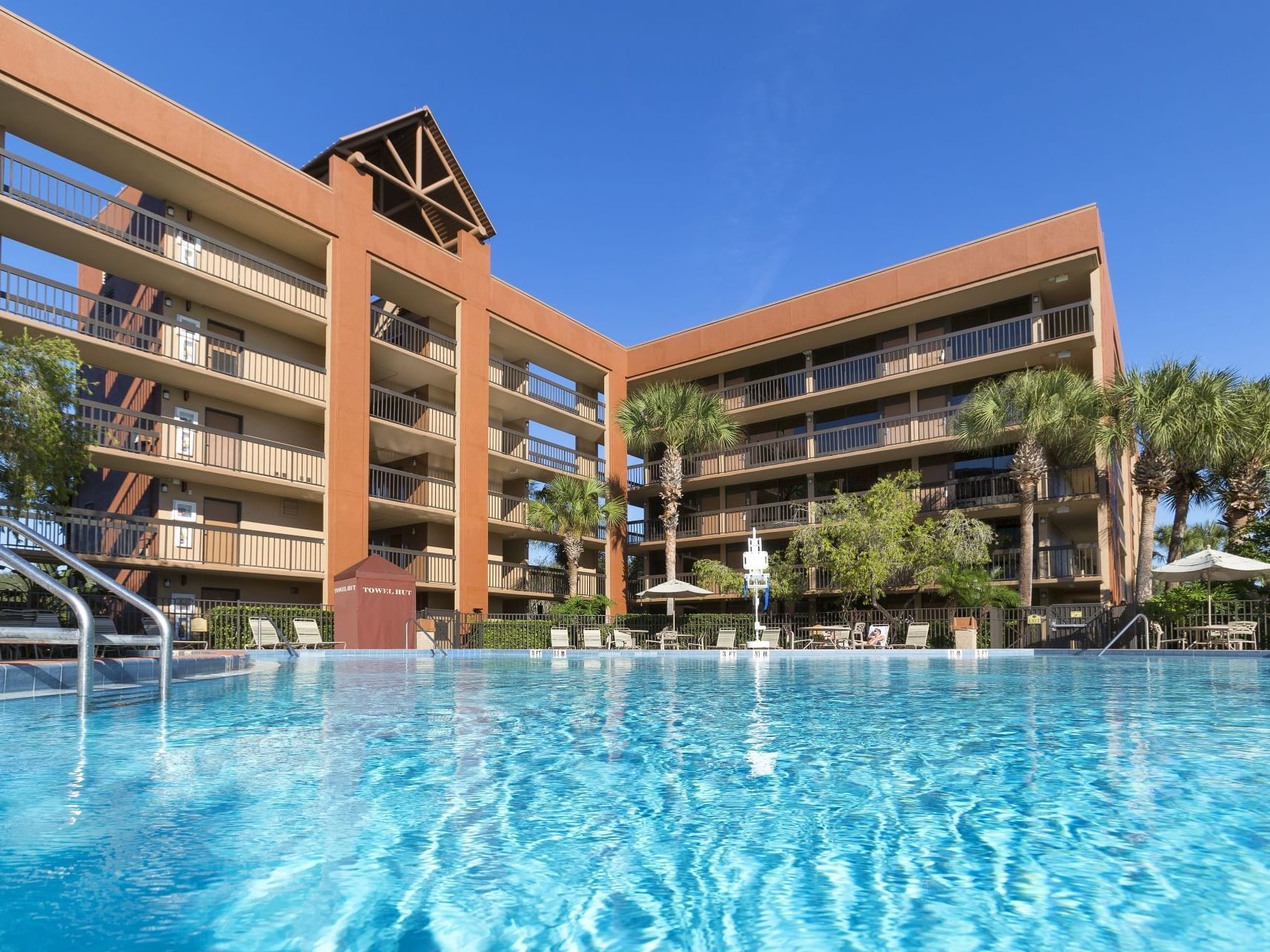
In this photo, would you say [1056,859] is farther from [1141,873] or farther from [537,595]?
[537,595]

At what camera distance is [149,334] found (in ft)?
73.9

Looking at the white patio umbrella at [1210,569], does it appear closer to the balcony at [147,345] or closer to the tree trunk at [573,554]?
the tree trunk at [573,554]

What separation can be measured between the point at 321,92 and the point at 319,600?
1625cm

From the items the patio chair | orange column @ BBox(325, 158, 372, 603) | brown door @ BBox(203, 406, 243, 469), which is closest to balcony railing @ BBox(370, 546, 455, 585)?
orange column @ BBox(325, 158, 372, 603)

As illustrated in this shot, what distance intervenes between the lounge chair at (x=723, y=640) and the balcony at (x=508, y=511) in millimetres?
7540

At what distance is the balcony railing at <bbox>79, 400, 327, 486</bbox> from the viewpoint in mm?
19650

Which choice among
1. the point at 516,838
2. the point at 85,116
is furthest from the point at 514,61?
the point at 516,838

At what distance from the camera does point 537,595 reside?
29797 mm

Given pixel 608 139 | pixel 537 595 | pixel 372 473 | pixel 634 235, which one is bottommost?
pixel 537 595

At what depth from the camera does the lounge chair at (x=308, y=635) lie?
1939 centimetres

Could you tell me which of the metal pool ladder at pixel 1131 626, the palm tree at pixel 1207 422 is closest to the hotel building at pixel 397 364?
the palm tree at pixel 1207 422

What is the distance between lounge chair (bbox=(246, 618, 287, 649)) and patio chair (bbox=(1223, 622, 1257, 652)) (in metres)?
20.5

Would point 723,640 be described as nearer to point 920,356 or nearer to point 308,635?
point 920,356

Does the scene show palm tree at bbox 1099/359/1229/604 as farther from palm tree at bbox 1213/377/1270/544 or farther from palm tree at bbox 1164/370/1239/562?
palm tree at bbox 1213/377/1270/544
